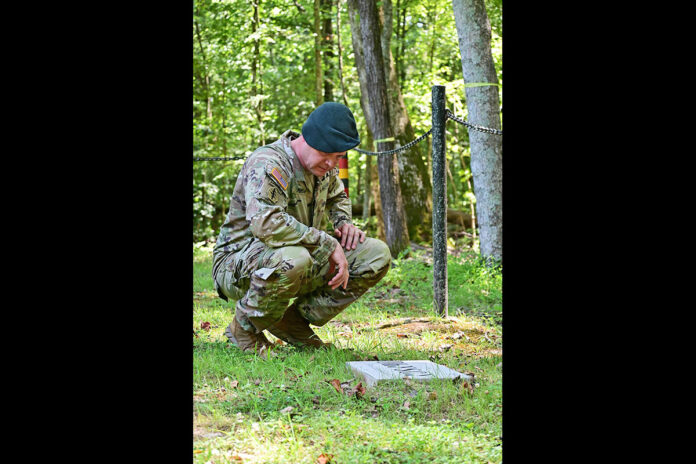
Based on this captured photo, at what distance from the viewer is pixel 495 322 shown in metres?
4.91

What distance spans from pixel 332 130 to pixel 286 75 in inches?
450

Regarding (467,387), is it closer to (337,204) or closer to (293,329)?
(293,329)

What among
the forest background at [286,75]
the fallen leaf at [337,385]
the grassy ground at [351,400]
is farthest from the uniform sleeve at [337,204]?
the forest background at [286,75]

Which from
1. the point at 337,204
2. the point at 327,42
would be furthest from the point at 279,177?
the point at 327,42

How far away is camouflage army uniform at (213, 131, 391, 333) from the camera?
11.6ft

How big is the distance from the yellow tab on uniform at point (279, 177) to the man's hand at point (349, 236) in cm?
53

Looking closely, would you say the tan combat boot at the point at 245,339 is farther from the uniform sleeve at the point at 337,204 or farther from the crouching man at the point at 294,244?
the uniform sleeve at the point at 337,204

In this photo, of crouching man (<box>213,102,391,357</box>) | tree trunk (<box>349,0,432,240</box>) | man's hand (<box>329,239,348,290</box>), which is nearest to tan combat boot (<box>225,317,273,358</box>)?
crouching man (<box>213,102,391,357</box>)

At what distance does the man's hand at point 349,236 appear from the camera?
399cm

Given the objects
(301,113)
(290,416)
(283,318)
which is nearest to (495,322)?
(283,318)

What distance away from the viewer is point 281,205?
3629 millimetres

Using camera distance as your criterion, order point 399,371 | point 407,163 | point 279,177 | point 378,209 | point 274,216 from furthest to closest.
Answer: point 378,209 → point 407,163 → point 279,177 → point 274,216 → point 399,371

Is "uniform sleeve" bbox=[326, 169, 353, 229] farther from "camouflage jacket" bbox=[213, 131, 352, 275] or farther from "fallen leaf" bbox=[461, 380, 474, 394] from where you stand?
"fallen leaf" bbox=[461, 380, 474, 394]
